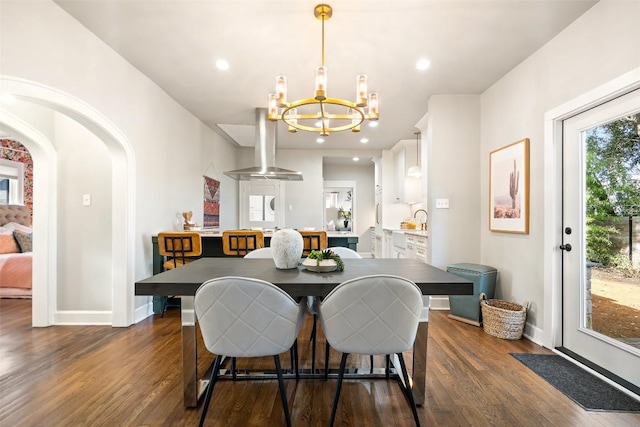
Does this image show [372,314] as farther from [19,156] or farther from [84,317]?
[19,156]

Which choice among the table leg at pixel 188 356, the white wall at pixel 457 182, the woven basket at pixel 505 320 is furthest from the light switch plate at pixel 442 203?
the table leg at pixel 188 356

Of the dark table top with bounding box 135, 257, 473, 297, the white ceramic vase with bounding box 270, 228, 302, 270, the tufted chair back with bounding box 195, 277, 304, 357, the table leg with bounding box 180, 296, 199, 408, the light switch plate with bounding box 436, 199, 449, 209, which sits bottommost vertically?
the table leg with bounding box 180, 296, 199, 408

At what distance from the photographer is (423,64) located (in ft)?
9.84

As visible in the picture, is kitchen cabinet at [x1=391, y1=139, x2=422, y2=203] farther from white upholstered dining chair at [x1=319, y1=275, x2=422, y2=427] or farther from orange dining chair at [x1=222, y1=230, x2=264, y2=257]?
white upholstered dining chair at [x1=319, y1=275, x2=422, y2=427]

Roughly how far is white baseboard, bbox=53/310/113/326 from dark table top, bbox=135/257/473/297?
1732 millimetres

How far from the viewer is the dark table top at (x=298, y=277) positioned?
1525mm

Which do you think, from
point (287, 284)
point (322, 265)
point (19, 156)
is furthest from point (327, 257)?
point (19, 156)

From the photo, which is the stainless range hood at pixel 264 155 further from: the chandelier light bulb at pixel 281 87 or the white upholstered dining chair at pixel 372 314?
the white upholstered dining chair at pixel 372 314

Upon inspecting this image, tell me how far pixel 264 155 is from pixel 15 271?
357cm

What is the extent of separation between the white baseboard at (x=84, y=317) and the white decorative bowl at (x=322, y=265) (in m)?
2.44

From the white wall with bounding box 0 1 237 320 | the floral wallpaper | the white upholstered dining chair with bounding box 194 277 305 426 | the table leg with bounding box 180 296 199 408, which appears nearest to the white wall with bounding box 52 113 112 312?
the white wall with bounding box 0 1 237 320

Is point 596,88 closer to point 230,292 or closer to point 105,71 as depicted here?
point 230,292

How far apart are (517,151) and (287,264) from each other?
8.26 feet

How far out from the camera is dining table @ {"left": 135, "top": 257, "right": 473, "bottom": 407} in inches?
60.1
